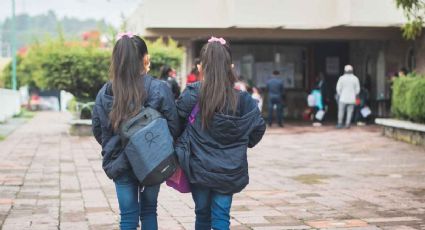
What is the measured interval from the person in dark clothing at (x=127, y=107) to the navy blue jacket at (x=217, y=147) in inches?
4.6

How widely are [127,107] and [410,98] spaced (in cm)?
1110

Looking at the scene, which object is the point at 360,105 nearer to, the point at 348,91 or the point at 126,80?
the point at 348,91

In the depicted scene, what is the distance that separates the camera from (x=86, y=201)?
7.95 meters

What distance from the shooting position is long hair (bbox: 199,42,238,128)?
449 cm

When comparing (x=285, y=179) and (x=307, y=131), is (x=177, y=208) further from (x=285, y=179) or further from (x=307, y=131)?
(x=307, y=131)

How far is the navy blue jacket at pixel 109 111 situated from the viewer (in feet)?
14.7

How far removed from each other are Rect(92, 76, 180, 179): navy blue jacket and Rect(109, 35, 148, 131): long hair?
0.06m

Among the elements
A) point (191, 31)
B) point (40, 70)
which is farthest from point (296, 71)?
point (40, 70)

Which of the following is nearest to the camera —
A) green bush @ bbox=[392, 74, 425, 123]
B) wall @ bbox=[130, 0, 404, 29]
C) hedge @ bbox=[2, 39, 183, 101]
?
green bush @ bbox=[392, 74, 425, 123]

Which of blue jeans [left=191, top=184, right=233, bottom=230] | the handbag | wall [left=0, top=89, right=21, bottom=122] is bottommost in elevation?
wall [left=0, top=89, right=21, bottom=122]

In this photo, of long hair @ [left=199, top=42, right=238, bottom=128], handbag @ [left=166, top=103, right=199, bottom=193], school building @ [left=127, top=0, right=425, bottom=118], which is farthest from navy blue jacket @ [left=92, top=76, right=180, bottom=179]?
school building @ [left=127, top=0, right=425, bottom=118]

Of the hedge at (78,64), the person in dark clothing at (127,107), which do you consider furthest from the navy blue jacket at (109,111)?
the hedge at (78,64)

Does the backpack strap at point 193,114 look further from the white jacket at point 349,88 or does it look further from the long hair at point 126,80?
the white jacket at point 349,88

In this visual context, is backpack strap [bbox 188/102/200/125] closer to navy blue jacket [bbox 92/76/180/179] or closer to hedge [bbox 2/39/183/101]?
navy blue jacket [bbox 92/76/180/179]
